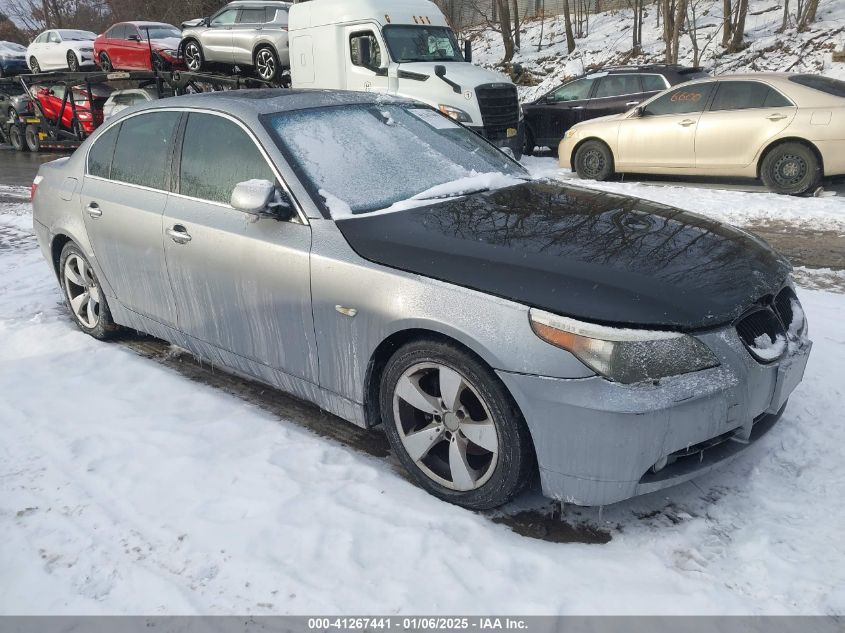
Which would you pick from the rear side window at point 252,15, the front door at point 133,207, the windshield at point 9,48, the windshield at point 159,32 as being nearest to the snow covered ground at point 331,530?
the front door at point 133,207

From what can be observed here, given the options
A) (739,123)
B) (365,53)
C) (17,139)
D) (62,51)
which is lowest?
(17,139)

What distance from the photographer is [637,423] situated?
8.11ft

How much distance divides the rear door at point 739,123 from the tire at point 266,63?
8.97 meters

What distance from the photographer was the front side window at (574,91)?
1340 centimetres

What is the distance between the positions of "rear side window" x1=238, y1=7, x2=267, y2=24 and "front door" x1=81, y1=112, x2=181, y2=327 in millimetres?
11775

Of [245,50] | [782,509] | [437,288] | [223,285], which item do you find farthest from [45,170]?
[245,50]

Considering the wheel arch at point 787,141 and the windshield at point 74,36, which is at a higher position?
the windshield at point 74,36

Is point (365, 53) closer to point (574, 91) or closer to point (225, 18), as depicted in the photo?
point (574, 91)

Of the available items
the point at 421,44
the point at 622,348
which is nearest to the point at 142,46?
the point at 421,44

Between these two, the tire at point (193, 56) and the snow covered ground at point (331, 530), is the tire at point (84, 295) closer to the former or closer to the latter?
the snow covered ground at point (331, 530)

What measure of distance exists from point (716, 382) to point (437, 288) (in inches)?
44.2

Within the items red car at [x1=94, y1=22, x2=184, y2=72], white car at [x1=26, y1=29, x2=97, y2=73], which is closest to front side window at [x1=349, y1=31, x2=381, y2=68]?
red car at [x1=94, y1=22, x2=184, y2=72]

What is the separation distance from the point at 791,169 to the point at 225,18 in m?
12.5

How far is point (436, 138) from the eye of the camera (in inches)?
164
